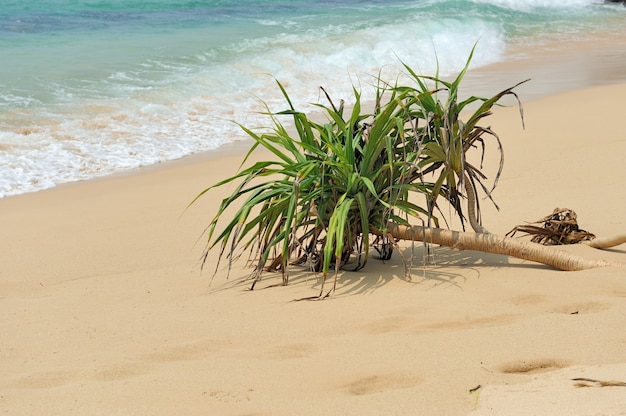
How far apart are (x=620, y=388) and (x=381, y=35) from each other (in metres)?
13.9

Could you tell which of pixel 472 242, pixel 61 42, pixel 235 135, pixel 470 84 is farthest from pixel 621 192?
pixel 61 42

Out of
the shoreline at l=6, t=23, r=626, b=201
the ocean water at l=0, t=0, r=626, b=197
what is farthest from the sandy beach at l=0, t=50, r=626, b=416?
the shoreline at l=6, t=23, r=626, b=201

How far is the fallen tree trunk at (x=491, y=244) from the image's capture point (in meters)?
3.90

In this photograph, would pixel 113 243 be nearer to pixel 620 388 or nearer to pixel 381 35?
pixel 620 388

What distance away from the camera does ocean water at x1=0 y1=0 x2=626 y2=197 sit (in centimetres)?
838

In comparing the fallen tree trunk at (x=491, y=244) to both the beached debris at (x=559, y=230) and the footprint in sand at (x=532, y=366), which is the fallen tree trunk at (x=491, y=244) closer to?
the beached debris at (x=559, y=230)

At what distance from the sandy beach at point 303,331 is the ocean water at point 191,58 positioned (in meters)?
1.02

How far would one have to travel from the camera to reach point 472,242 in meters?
4.01

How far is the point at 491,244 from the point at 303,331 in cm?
114

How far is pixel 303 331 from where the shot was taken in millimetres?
3307

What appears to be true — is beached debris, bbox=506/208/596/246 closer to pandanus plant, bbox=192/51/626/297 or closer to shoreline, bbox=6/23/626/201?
pandanus plant, bbox=192/51/626/297

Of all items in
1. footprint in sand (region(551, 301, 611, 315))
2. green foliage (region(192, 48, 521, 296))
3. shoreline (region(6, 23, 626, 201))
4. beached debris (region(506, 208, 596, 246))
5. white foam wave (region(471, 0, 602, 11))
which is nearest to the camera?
footprint in sand (region(551, 301, 611, 315))

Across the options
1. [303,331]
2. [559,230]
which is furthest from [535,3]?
[303,331]

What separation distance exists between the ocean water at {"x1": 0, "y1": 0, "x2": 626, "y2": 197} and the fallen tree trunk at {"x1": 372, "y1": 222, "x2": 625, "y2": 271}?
818 millimetres
